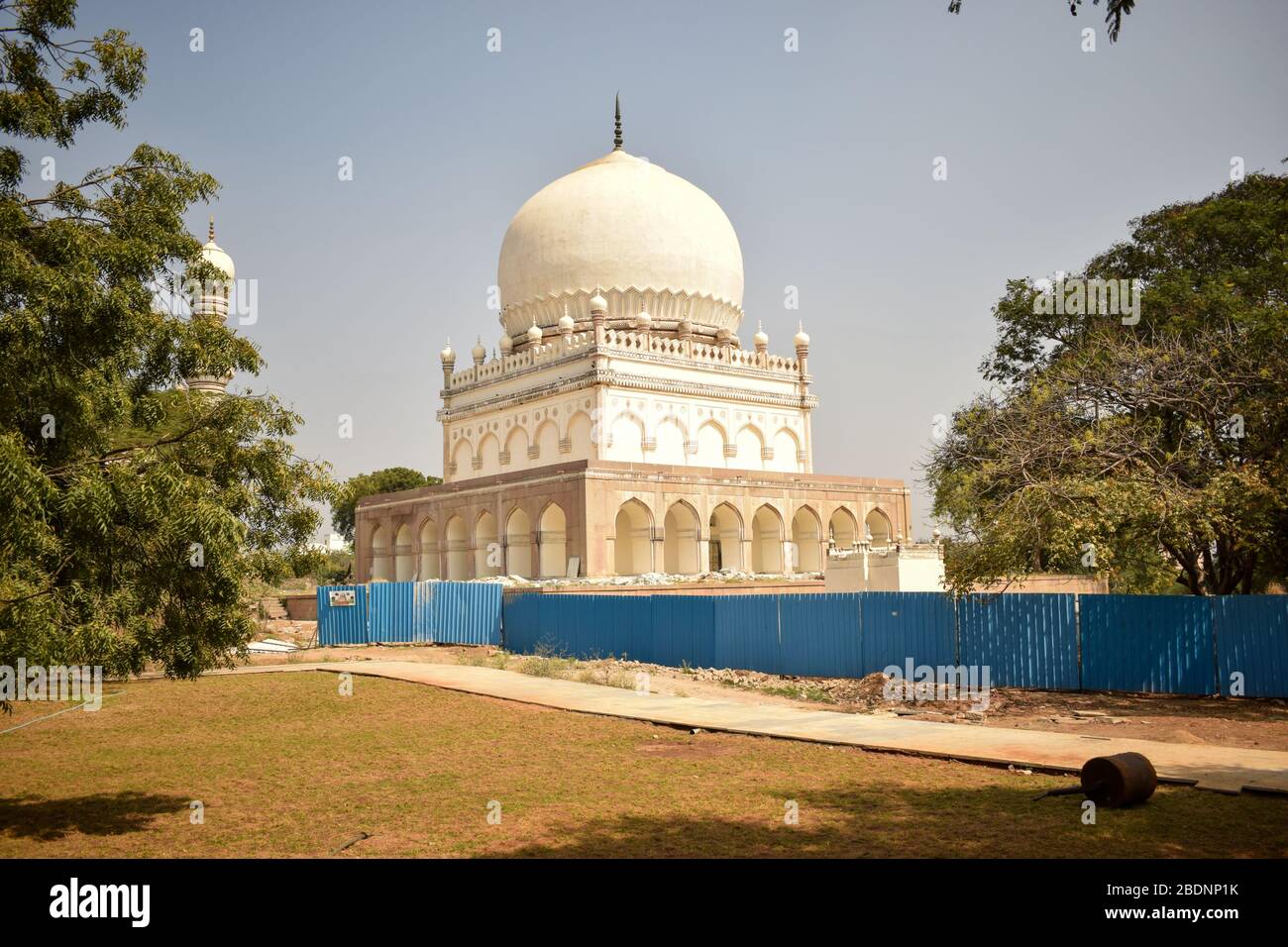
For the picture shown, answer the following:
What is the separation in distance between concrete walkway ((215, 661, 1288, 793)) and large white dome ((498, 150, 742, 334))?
2265 centimetres

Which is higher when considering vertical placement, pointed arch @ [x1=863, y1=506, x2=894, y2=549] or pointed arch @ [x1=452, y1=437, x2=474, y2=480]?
pointed arch @ [x1=452, y1=437, x2=474, y2=480]

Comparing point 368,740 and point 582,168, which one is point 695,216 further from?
point 368,740

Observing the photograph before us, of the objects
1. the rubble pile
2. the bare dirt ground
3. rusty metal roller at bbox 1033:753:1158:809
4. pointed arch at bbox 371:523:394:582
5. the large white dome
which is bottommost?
the bare dirt ground

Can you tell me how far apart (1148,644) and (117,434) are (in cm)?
1353

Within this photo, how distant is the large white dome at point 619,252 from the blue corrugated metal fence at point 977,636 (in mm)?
18270

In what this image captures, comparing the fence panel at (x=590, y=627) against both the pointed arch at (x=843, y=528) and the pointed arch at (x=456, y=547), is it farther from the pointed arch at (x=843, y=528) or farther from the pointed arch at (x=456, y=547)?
the pointed arch at (x=843, y=528)

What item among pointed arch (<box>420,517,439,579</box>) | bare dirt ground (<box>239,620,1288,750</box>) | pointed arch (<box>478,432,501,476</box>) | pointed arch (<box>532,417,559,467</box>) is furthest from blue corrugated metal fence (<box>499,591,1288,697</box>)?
pointed arch (<box>478,432,501,476</box>)

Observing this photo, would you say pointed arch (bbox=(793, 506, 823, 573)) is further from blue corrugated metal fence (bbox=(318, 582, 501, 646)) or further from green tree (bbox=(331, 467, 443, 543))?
green tree (bbox=(331, 467, 443, 543))

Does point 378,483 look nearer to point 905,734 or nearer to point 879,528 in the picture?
point 879,528

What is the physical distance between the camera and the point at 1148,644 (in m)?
15.3

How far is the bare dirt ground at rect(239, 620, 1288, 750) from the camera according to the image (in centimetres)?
1276

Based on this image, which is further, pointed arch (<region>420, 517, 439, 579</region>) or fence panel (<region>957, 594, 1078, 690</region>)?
pointed arch (<region>420, 517, 439, 579</region>)

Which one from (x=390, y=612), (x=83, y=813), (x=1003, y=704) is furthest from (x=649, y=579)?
(x=83, y=813)

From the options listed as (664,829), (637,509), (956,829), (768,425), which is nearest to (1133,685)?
(956,829)
